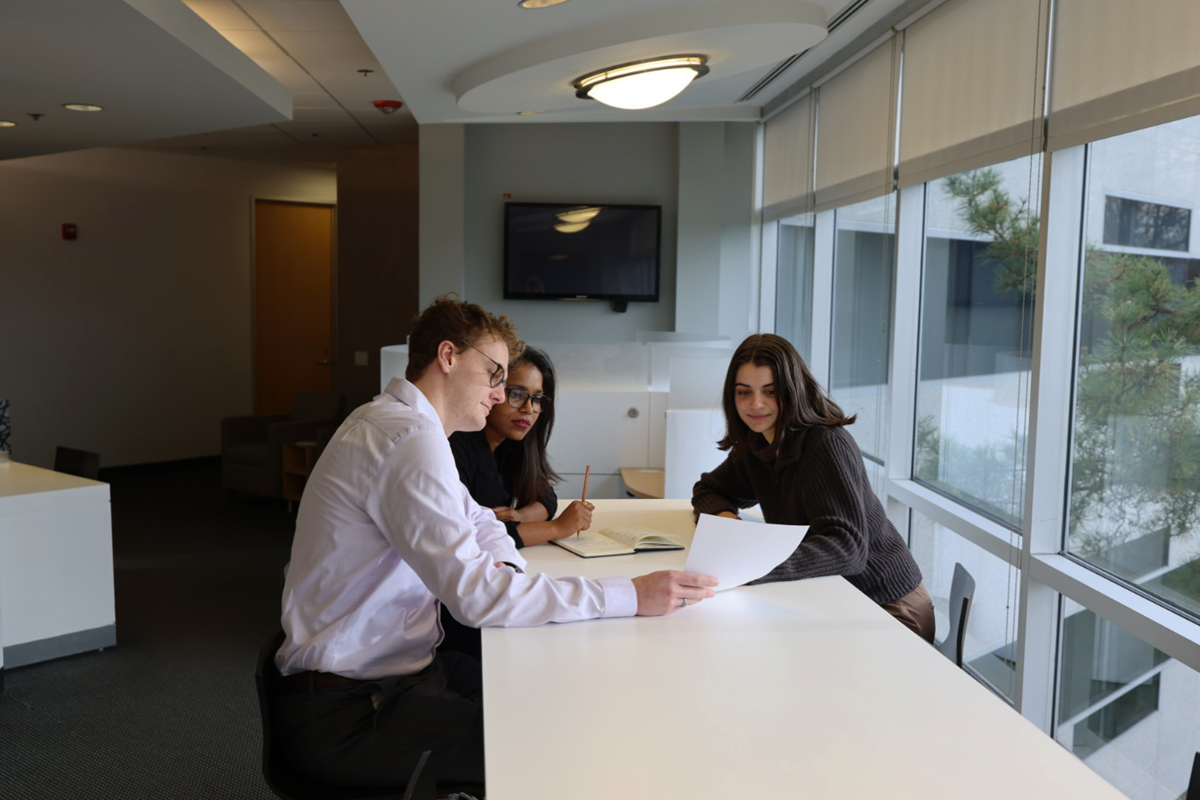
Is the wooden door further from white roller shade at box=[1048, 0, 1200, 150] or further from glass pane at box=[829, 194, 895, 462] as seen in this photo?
white roller shade at box=[1048, 0, 1200, 150]

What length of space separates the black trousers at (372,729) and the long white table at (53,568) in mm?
2481

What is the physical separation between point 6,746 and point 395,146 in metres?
6.06

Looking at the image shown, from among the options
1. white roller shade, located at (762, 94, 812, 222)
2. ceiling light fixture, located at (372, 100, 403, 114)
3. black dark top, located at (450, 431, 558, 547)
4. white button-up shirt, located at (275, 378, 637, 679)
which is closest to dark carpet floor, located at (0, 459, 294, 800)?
black dark top, located at (450, 431, 558, 547)

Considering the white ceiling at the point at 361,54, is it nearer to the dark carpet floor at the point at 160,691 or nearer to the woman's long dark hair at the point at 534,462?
the woman's long dark hair at the point at 534,462

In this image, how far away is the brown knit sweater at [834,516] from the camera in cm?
224

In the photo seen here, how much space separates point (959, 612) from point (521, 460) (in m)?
1.28

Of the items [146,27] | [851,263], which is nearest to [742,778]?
[146,27]

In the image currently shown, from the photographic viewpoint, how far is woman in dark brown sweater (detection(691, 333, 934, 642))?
227 centimetres

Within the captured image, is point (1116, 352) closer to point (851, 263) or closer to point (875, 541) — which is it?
point (875, 541)

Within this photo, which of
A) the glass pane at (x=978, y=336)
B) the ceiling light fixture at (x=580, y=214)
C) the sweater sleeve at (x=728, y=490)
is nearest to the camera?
the sweater sleeve at (x=728, y=490)

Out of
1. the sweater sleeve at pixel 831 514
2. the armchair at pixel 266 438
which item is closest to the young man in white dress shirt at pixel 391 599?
the sweater sleeve at pixel 831 514

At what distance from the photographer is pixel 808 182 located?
17.7ft

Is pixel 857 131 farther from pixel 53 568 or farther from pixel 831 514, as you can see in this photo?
pixel 53 568

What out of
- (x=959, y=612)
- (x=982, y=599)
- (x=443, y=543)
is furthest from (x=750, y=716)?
(x=982, y=599)
